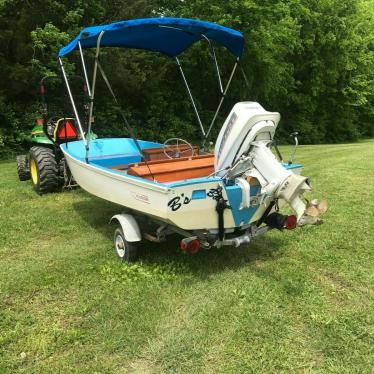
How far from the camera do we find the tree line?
43.5ft

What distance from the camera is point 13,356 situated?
10.6 ft

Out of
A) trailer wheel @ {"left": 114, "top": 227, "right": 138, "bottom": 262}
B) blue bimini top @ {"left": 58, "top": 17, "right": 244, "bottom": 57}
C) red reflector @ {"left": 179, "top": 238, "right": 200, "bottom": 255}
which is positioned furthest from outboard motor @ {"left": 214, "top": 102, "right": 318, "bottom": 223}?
blue bimini top @ {"left": 58, "top": 17, "right": 244, "bottom": 57}

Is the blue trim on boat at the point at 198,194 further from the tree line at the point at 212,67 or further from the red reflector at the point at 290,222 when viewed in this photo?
the tree line at the point at 212,67

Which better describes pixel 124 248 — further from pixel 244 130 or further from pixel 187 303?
pixel 244 130

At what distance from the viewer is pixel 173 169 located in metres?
5.19

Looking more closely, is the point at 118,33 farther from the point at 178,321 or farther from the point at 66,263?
the point at 178,321

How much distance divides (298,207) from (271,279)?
0.84 m

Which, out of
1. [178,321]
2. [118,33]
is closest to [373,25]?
[118,33]

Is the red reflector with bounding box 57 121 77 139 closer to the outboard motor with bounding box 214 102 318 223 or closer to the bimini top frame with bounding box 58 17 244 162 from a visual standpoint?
the bimini top frame with bounding box 58 17 244 162

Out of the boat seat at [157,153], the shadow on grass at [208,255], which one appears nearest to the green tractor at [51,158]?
the boat seat at [157,153]

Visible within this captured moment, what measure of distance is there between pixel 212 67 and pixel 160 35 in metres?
13.4

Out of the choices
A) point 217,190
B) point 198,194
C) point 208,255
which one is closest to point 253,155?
point 217,190

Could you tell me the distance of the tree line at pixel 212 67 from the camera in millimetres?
13266

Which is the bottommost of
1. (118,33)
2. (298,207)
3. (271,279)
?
(271,279)
